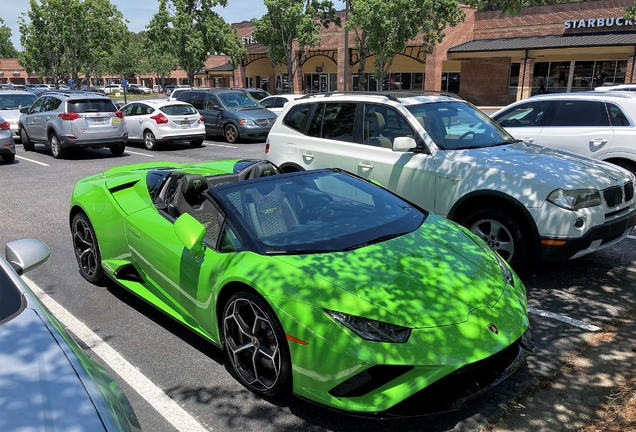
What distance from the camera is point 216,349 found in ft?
12.9

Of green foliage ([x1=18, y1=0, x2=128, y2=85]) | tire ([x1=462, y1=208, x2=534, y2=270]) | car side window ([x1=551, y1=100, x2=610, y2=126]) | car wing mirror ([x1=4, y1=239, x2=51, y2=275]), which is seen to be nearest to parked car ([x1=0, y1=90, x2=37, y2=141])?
car side window ([x1=551, y1=100, x2=610, y2=126])

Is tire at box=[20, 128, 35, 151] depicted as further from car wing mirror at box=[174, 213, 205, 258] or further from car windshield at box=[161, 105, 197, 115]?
car wing mirror at box=[174, 213, 205, 258]

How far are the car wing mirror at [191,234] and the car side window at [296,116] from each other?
150 inches

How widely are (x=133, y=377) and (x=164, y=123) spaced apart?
1312 cm

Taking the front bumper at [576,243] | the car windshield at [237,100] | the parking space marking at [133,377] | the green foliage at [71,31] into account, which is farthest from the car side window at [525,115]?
the green foliage at [71,31]

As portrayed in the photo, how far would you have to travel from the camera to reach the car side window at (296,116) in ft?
23.4

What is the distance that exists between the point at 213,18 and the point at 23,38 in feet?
77.1

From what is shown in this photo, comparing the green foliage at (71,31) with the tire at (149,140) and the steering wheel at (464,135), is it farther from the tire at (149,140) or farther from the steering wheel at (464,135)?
the steering wheel at (464,135)

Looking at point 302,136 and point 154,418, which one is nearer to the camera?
point 154,418

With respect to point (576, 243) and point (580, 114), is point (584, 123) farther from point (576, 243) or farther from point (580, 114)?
point (576, 243)

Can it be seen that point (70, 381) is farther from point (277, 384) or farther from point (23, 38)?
point (23, 38)

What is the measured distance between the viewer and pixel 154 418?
123 inches

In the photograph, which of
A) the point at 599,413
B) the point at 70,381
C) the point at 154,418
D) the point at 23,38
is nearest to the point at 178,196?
the point at 154,418

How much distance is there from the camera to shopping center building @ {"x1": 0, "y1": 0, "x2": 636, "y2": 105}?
29.6 m
